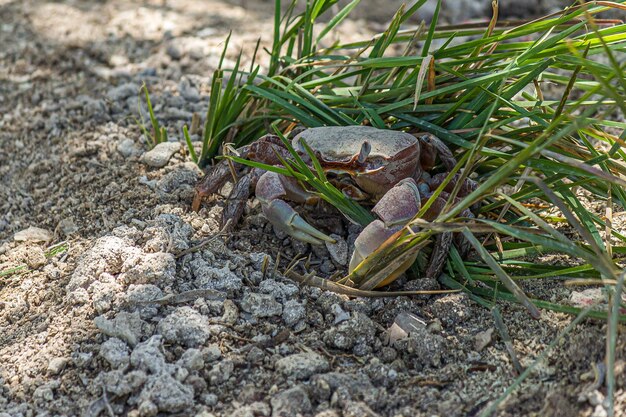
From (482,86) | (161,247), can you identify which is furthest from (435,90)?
(161,247)

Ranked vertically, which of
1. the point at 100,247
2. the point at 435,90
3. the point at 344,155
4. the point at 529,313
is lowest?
the point at 100,247

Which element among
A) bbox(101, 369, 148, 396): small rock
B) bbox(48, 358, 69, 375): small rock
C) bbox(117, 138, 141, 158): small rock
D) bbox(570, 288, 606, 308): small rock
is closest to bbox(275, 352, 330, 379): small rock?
bbox(101, 369, 148, 396): small rock

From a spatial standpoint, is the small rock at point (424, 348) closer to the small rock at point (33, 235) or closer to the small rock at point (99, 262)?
the small rock at point (99, 262)

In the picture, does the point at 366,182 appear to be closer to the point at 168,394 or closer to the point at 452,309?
the point at 452,309

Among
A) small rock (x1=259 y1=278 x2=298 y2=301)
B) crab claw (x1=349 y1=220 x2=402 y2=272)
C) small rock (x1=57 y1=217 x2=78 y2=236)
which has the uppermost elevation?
crab claw (x1=349 y1=220 x2=402 y2=272)

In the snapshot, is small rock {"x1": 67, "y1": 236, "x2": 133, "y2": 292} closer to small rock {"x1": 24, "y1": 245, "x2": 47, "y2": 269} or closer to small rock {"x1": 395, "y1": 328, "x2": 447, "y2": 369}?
small rock {"x1": 24, "y1": 245, "x2": 47, "y2": 269}

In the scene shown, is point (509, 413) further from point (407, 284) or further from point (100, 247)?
point (100, 247)

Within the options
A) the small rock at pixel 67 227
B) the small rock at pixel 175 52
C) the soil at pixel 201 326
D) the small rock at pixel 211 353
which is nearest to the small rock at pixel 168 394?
the soil at pixel 201 326
